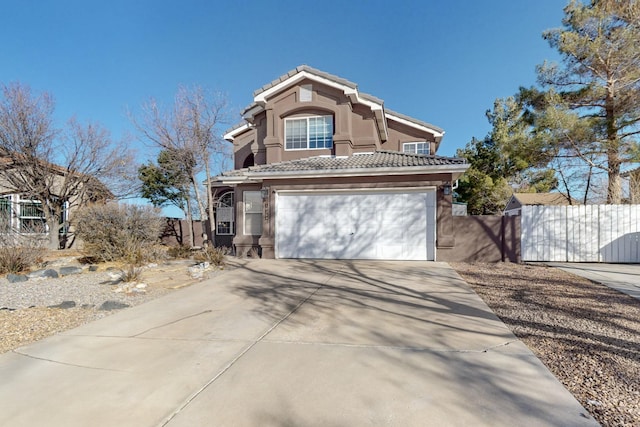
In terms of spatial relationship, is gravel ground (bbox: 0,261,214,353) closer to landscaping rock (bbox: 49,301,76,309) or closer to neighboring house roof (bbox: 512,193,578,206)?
landscaping rock (bbox: 49,301,76,309)

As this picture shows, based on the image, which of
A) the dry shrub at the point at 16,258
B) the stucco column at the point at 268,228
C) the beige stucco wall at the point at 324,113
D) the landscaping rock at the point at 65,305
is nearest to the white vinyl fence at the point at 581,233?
the beige stucco wall at the point at 324,113

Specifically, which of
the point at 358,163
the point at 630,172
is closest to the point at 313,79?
the point at 358,163

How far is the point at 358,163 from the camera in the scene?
1151 centimetres

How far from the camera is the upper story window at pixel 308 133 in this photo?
13414 mm

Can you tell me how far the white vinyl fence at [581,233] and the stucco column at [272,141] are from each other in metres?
9.77

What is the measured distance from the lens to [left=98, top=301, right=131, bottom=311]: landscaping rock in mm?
5629

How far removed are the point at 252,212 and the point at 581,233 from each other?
12056 millimetres

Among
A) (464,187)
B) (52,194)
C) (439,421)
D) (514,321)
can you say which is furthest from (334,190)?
(464,187)

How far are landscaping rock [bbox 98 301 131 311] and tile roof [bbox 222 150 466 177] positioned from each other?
673 centimetres

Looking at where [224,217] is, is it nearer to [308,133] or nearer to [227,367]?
[308,133]

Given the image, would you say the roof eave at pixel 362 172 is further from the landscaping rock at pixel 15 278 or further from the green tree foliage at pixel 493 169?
the green tree foliage at pixel 493 169

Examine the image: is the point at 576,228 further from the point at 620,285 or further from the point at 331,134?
the point at 331,134

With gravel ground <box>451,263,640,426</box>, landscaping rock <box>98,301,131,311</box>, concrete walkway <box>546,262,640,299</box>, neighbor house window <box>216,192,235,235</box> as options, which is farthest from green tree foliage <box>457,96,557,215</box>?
landscaping rock <box>98,301,131,311</box>

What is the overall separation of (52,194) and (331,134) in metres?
13.9
